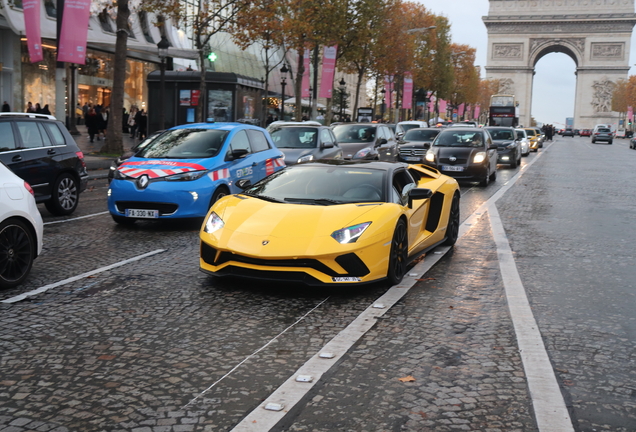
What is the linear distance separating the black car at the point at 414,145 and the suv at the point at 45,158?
46.3 ft

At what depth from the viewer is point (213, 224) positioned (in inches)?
271

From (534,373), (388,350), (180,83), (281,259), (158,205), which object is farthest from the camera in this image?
(180,83)

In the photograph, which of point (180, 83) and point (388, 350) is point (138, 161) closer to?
point (388, 350)

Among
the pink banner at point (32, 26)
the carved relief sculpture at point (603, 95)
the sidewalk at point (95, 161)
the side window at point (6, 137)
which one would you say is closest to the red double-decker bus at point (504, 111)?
the carved relief sculpture at point (603, 95)

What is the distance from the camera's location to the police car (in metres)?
10.3

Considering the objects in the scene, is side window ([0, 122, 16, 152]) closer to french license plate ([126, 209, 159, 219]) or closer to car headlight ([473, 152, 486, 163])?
french license plate ([126, 209, 159, 219])

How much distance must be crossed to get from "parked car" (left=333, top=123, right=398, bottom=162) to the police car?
9.53 metres

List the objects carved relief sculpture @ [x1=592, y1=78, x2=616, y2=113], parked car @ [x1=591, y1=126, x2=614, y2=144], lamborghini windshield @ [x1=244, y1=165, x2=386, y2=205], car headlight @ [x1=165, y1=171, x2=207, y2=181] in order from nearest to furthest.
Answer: lamborghini windshield @ [x1=244, y1=165, x2=386, y2=205] → car headlight @ [x1=165, y1=171, x2=207, y2=181] → parked car @ [x1=591, y1=126, x2=614, y2=144] → carved relief sculpture @ [x1=592, y1=78, x2=616, y2=113]

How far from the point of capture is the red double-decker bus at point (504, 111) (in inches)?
2835

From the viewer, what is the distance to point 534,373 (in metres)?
4.58

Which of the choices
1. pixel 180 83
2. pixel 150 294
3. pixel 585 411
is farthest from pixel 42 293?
pixel 180 83

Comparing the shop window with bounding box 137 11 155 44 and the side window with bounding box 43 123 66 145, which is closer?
the side window with bounding box 43 123 66 145

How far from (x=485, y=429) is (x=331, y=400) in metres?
0.81

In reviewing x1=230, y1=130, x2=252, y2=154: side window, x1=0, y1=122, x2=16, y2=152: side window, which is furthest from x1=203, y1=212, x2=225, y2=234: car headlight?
x1=0, y1=122, x2=16, y2=152: side window
